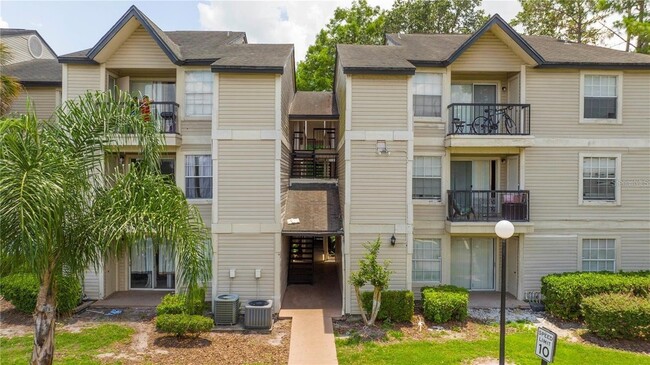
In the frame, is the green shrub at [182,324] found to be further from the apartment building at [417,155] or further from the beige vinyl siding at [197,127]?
the beige vinyl siding at [197,127]

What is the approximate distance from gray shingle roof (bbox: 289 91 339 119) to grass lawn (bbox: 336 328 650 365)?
958 centimetres

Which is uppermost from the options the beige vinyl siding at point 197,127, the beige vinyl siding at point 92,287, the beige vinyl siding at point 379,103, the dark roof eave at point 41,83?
the dark roof eave at point 41,83

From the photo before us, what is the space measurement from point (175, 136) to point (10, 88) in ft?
22.0

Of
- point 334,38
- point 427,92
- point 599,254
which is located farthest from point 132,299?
point 334,38

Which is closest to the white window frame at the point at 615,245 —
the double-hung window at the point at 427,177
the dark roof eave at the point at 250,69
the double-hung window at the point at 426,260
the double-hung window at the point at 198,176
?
the double-hung window at the point at 426,260

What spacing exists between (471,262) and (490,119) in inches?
212

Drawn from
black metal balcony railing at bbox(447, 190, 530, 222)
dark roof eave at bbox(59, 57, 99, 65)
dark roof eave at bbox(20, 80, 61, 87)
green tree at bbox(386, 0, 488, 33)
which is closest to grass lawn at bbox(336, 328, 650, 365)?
black metal balcony railing at bbox(447, 190, 530, 222)

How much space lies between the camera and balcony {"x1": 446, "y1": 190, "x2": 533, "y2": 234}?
12.5 m

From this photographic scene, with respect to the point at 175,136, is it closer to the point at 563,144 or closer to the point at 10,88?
the point at 10,88

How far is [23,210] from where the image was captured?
17.7ft

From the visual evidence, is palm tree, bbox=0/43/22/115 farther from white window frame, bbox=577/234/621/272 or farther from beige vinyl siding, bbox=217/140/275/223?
white window frame, bbox=577/234/621/272

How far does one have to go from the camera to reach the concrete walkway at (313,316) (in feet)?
29.7

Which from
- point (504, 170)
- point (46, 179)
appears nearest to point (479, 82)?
point (504, 170)

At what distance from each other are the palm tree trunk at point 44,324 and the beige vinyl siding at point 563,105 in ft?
47.9
